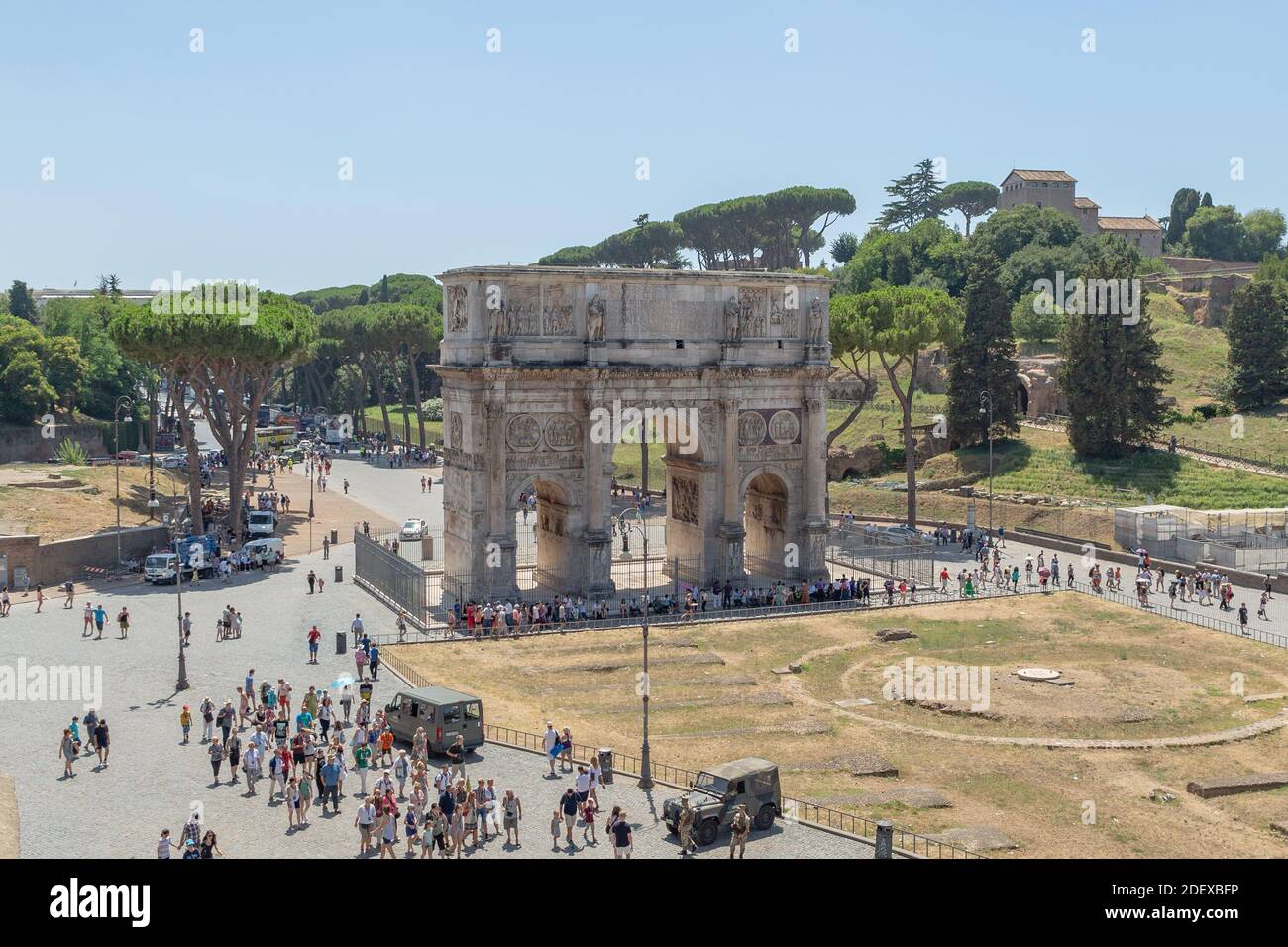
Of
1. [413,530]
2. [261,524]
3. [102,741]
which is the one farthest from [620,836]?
[261,524]

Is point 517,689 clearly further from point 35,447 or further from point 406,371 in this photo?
point 406,371

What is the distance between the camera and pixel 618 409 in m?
56.3

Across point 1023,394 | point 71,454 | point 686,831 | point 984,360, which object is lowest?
point 686,831

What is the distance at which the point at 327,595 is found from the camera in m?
58.2

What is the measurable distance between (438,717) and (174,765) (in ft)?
22.5

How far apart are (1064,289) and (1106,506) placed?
4002cm

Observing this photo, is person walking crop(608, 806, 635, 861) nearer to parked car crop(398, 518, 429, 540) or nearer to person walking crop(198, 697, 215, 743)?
person walking crop(198, 697, 215, 743)

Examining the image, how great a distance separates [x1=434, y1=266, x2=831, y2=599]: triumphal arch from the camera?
2154 inches

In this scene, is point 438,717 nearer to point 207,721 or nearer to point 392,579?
point 207,721

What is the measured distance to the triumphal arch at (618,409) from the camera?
54719mm

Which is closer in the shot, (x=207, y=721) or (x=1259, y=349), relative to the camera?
(x=207, y=721)

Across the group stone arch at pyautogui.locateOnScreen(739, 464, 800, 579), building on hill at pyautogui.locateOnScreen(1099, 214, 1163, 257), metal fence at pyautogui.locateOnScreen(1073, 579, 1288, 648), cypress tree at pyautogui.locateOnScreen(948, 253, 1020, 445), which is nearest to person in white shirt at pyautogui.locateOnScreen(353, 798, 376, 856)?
stone arch at pyautogui.locateOnScreen(739, 464, 800, 579)
